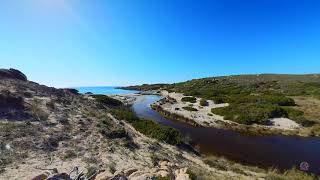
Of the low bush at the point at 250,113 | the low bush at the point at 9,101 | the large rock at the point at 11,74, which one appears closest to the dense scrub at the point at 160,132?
the low bush at the point at 9,101

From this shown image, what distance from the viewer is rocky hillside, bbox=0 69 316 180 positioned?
11836mm

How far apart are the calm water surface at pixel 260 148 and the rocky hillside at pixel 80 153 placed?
11.3 ft

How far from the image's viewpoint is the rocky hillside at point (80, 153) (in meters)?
11.8

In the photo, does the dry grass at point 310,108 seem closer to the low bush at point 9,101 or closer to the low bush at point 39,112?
the low bush at point 39,112

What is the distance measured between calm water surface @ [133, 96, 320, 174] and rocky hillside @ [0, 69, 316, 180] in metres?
3.43

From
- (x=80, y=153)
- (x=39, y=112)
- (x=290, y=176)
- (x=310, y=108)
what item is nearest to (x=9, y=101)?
(x=39, y=112)

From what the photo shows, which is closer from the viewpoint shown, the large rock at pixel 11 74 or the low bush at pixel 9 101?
the low bush at pixel 9 101

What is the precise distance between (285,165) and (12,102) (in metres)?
22.0

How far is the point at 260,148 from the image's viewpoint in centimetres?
2505

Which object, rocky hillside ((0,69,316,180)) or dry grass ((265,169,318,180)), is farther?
dry grass ((265,169,318,180))

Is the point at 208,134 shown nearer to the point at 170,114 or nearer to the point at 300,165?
the point at 300,165

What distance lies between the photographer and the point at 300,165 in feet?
65.5

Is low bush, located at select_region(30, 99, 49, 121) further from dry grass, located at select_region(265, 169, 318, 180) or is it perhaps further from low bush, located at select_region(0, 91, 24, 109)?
dry grass, located at select_region(265, 169, 318, 180)

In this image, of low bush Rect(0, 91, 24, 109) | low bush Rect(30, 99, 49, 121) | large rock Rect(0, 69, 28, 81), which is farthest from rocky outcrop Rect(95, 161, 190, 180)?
large rock Rect(0, 69, 28, 81)
